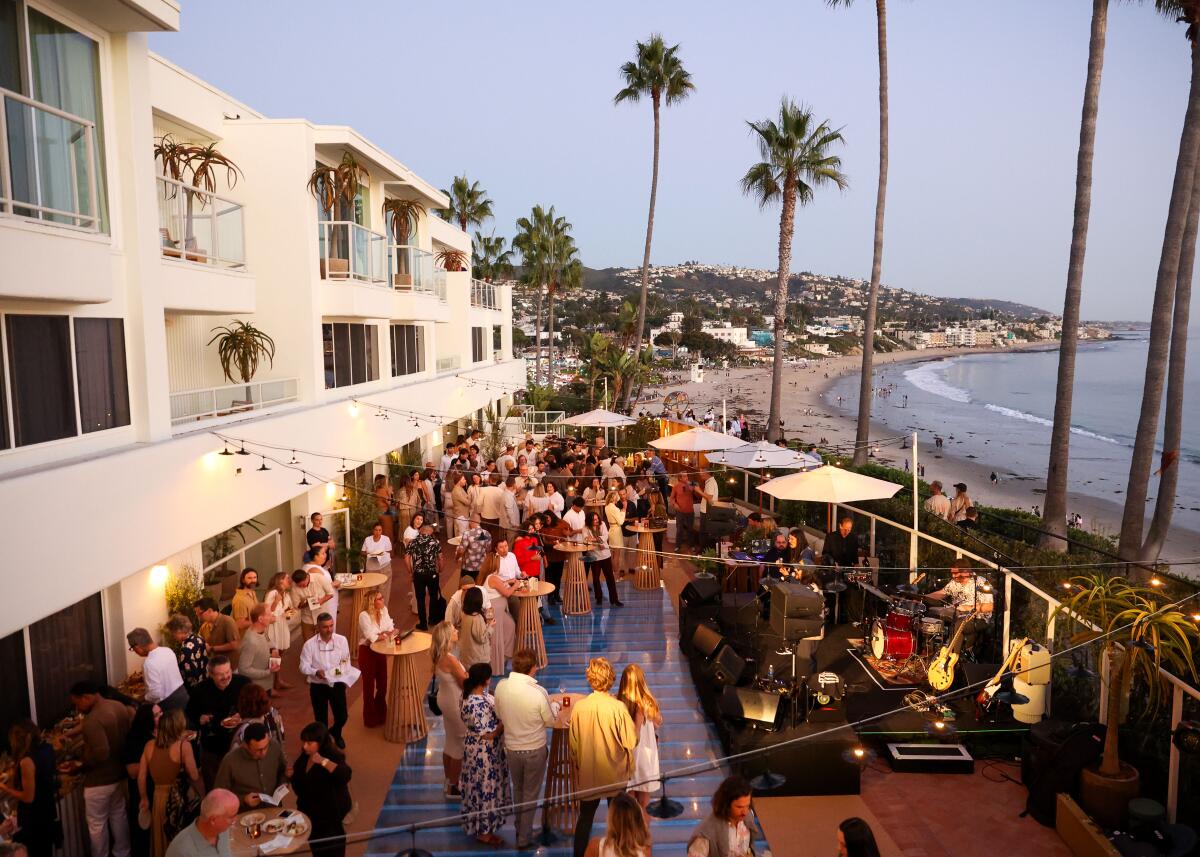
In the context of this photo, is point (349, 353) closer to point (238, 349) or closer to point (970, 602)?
point (238, 349)

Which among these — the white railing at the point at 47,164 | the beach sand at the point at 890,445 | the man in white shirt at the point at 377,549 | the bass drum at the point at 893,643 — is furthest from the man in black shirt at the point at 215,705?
the beach sand at the point at 890,445

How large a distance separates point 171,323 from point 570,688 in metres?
8.45

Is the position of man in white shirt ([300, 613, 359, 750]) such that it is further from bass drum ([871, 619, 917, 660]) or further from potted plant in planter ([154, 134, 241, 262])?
bass drum ([871, 619, 917, 660])

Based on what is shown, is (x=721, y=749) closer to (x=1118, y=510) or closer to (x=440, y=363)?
(x=440, y=363)

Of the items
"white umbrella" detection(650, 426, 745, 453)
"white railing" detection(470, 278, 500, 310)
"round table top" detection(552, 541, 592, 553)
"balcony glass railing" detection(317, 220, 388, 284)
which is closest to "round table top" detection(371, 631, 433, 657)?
"round table top" detection(552, 541, 592, 553)

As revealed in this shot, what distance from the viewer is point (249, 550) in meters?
13.6

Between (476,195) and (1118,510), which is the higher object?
(476,195)

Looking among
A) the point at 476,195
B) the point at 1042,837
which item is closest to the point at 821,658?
the point at 1042,837

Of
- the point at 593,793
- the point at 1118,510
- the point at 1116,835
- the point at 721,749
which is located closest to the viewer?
the point at 593,793

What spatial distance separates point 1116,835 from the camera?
7.30m

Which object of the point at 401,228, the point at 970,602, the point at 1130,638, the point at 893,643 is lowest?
the point at 893,643

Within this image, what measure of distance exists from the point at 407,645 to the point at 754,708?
3.86 metres

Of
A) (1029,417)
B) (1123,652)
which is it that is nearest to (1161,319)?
(1123,652)

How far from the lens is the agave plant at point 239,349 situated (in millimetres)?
14375
